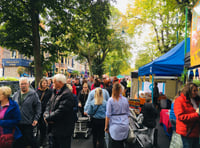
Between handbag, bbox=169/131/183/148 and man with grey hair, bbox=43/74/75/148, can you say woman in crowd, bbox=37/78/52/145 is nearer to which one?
man with grey hair, bbox=43/74/75/148

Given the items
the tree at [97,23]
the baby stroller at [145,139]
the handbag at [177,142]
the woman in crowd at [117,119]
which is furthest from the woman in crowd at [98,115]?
the tree at [97,23]

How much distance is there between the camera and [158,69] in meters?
→ 5.81

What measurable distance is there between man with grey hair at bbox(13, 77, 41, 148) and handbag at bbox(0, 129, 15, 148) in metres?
0.26

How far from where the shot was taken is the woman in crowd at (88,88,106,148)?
12.0ft

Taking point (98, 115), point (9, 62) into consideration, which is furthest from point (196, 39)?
point (9, 62)

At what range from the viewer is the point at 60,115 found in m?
2.57

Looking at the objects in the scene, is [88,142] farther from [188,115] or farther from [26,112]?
[188,115]

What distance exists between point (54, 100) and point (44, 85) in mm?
1668

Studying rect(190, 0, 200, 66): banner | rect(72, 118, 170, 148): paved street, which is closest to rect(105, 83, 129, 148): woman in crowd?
rect(190, 0, 200, 66): banner

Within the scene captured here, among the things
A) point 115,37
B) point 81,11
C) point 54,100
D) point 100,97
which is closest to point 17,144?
point 54,100

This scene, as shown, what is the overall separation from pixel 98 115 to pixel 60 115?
1.27 metres

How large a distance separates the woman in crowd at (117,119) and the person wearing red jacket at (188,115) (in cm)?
92

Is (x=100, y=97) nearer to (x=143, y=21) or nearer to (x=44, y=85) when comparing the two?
(x=44, y=85)

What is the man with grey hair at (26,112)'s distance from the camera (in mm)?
3119
